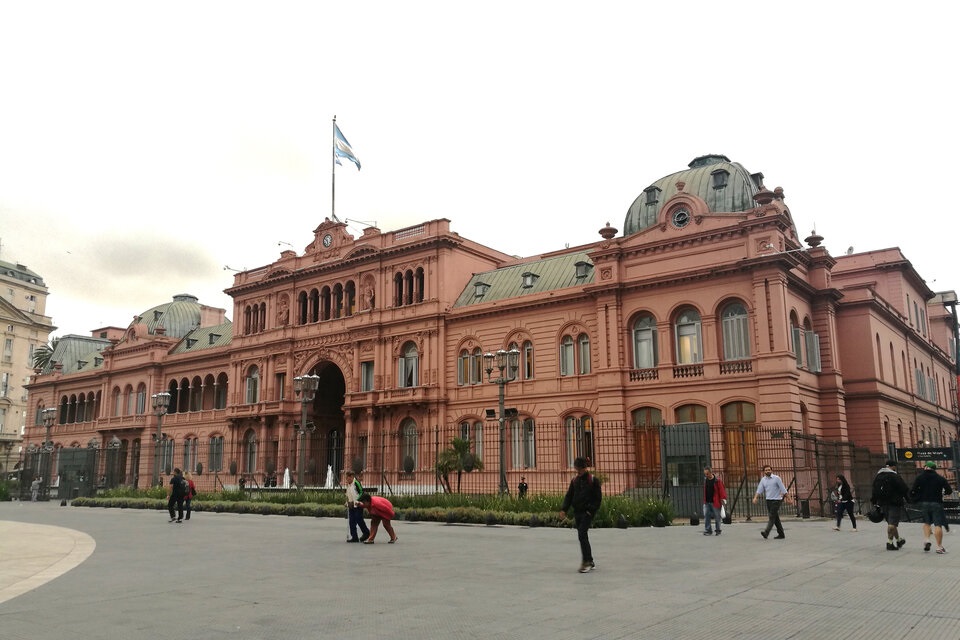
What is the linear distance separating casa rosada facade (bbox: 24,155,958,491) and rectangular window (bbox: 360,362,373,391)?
0.31ft

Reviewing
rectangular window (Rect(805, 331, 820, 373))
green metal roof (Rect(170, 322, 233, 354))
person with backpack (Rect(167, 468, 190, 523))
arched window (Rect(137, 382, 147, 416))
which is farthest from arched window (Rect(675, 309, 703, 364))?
arched window (Rect(137, 382, 147, 416))

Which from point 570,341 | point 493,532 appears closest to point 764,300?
point 570,341

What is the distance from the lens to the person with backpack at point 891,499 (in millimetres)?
15656

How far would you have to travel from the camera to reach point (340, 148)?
50.6 metres

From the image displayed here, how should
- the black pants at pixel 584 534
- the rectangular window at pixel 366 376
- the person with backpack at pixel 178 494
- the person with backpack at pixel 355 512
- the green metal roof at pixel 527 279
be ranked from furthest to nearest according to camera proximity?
the rectangular window at pixel 366 376
the green metal roof at pixel 527 279
the person with backpack at pixel 178 494
the person with backpack at pixel 355 512
the black pants at pixel 584 534

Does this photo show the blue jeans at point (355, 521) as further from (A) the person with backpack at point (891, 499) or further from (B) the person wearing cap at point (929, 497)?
(B) the person wearing cap at point (929, 497)

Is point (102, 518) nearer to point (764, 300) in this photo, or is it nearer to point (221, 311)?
point (764, 300)

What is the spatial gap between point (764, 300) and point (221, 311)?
55.7 meters

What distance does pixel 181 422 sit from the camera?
63000 mm

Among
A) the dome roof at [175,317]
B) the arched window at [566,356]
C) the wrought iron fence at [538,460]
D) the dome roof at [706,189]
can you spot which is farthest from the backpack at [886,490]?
the dome roof at [175,317]

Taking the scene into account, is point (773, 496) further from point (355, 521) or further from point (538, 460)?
point (538, 460)

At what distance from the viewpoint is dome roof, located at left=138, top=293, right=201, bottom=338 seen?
70875mm

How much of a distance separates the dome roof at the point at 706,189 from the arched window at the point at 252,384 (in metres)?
29.2

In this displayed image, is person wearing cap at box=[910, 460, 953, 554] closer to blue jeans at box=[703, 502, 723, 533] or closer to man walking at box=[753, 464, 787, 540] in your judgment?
man walking at box=[753, 464, 787, 540]
